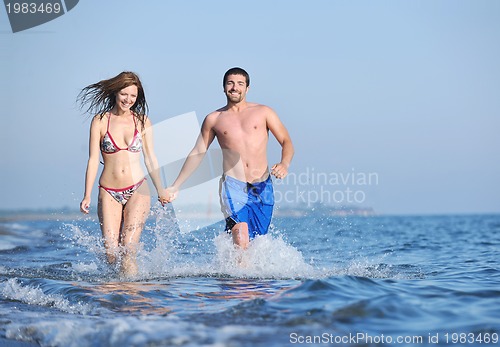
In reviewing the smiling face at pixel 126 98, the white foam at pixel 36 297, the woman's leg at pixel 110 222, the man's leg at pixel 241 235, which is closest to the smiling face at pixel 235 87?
the smiling face at pixel 126 98

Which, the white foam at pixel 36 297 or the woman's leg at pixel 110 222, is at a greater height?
the woman's leg at pixel 110 222

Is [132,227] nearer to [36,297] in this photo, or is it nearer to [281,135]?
[36,297]

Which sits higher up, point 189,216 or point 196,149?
point 196,149

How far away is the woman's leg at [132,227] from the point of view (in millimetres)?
6918

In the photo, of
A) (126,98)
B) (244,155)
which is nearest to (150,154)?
(126,98)

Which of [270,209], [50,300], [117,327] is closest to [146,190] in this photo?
[270,209]

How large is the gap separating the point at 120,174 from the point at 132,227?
58cm

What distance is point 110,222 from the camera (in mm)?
6934

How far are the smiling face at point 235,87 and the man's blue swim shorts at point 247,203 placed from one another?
89 centimetres

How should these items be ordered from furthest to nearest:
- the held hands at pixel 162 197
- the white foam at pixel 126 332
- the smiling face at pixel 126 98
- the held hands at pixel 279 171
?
the held hands at pixel 162 197 < the smiling face at pixel 126 98 < the held hands at pixel 279 171 < the white foam at pixel 126 332

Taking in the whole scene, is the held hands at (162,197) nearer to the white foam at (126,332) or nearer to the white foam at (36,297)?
the white foam at (36,297)

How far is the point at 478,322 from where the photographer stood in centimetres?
430

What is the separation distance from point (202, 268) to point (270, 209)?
43.4 inches

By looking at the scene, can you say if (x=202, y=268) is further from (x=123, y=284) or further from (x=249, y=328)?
(x=249, y=328)
